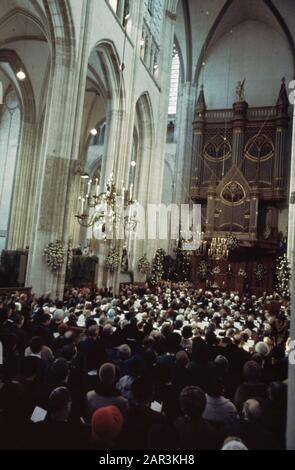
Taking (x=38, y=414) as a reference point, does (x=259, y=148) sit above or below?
above

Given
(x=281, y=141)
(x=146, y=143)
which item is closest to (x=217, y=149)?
(x=281, y=141)

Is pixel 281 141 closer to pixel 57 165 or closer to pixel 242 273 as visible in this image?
pixel 242 273

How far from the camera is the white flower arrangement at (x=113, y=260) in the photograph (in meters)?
18.9

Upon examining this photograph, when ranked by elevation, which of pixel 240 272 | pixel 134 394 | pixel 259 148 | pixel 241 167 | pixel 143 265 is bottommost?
pixel 134 394

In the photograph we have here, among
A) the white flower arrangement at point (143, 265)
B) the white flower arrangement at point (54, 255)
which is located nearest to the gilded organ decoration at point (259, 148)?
the white flower arrangement at point (143, 265)

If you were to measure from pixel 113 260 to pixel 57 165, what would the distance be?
6233mm

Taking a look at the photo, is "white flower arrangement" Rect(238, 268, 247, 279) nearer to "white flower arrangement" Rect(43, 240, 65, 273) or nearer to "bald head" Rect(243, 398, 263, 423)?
"white flower arrangement" Rect(43, 240, 65, 273)

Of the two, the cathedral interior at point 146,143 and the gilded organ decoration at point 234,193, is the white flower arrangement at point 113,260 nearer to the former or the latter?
the cathedral interior at point 146,143

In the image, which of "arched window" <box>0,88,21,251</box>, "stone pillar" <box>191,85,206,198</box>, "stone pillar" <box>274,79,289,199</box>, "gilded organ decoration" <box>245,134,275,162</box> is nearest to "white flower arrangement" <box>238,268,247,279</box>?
"stone pillar" <box>274,79,289,199</box>

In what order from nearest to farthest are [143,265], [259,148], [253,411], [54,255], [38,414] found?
[253,411] < [38,414] < [54,255] < [143,265] < [259,148]

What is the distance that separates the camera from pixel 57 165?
14281 mm

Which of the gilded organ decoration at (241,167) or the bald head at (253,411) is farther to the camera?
the gilded organ decoration at (241,167)

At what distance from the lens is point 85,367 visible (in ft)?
16.9

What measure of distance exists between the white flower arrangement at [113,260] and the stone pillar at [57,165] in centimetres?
455
